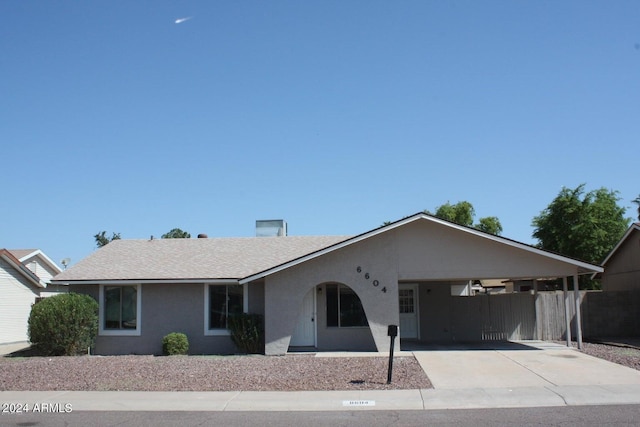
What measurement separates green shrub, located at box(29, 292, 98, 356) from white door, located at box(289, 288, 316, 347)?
6.84 meters

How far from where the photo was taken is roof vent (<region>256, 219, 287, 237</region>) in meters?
27.9

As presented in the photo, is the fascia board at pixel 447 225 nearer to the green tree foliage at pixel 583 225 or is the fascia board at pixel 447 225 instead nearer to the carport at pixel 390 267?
the carport at pixel 390 267

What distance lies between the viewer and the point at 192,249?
24547mm

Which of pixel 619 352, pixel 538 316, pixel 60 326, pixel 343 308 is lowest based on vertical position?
pixel 619 352

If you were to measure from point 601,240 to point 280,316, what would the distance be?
947 inches

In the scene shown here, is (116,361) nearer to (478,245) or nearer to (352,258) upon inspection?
(352,258)

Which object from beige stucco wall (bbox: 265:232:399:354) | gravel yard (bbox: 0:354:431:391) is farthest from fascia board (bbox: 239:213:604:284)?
gravel yard (bbox: 0:354:431:391)

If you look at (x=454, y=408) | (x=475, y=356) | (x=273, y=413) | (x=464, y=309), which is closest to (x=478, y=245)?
(x=475, y=356)

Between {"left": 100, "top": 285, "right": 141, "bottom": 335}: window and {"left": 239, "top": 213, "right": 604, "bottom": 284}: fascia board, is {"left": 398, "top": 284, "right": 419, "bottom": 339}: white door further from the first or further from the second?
{"left": 100, "top": 285, "right": 141, "bottom": 335}: window

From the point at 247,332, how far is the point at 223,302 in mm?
1794

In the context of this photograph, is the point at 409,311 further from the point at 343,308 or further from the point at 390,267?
the point at 390,267

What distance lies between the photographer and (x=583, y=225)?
3619 centimetres

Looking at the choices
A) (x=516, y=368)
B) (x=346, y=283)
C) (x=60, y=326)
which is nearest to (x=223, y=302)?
(x=346, y=283)

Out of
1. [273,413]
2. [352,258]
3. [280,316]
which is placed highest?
[352,258]
